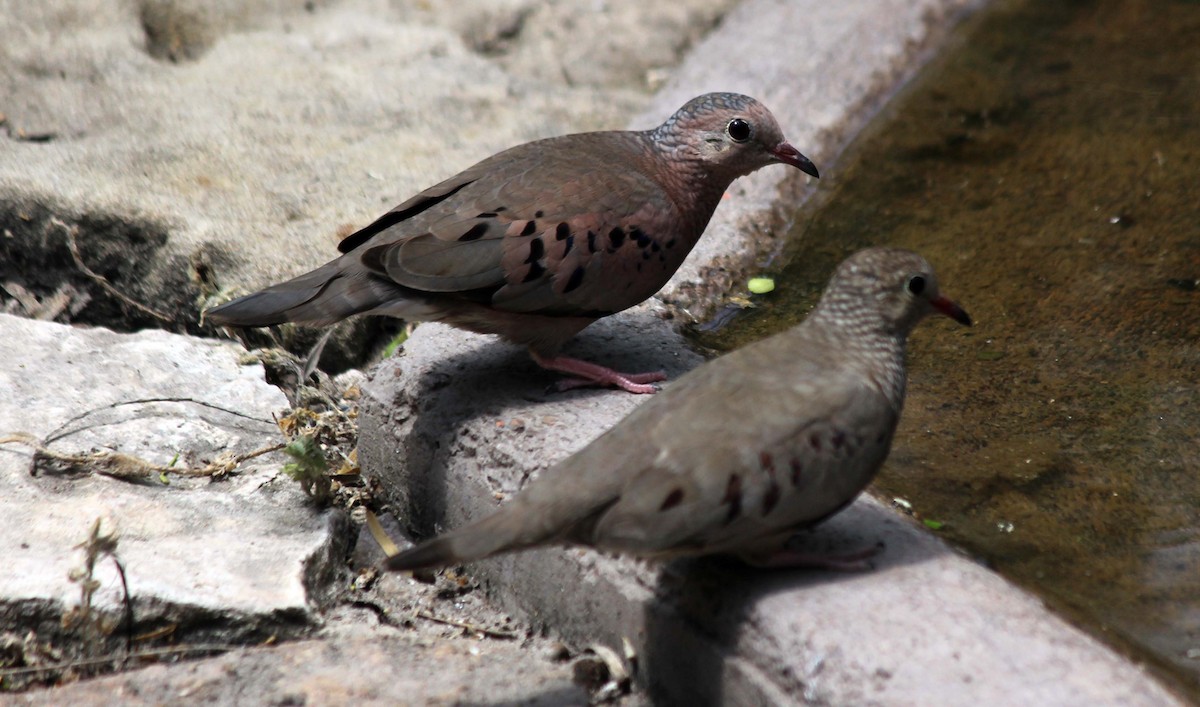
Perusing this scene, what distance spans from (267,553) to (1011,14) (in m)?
5.45

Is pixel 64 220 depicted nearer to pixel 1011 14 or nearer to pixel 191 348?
pixel 191 348

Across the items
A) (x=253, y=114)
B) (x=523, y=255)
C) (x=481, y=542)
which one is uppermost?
(x=253, y=114)

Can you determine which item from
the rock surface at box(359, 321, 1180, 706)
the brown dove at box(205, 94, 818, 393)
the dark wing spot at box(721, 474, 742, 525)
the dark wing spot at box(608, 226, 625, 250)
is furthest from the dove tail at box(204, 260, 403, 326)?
the dark wing spot at box(721, 474, 742, 525)

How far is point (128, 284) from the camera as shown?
491cm

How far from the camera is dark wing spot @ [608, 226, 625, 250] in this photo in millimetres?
3764

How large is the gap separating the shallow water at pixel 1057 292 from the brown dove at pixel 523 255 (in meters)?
0.69

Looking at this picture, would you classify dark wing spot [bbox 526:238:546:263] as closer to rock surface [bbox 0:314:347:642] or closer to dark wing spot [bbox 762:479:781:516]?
rock surface [bbox 0:314:347:642]

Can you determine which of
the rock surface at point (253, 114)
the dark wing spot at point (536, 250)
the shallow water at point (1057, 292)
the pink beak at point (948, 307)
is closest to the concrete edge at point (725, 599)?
the shallow water at point (1057, 292)

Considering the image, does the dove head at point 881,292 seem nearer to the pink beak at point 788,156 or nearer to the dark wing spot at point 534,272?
the dark wing spot at point 534,272

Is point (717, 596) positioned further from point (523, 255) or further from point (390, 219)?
point (390, 219)

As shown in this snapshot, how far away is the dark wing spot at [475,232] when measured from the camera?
143 inches

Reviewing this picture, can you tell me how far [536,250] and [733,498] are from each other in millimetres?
1209

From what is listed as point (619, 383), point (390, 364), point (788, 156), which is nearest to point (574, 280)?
point (619, 383)

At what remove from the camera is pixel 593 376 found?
390cm
